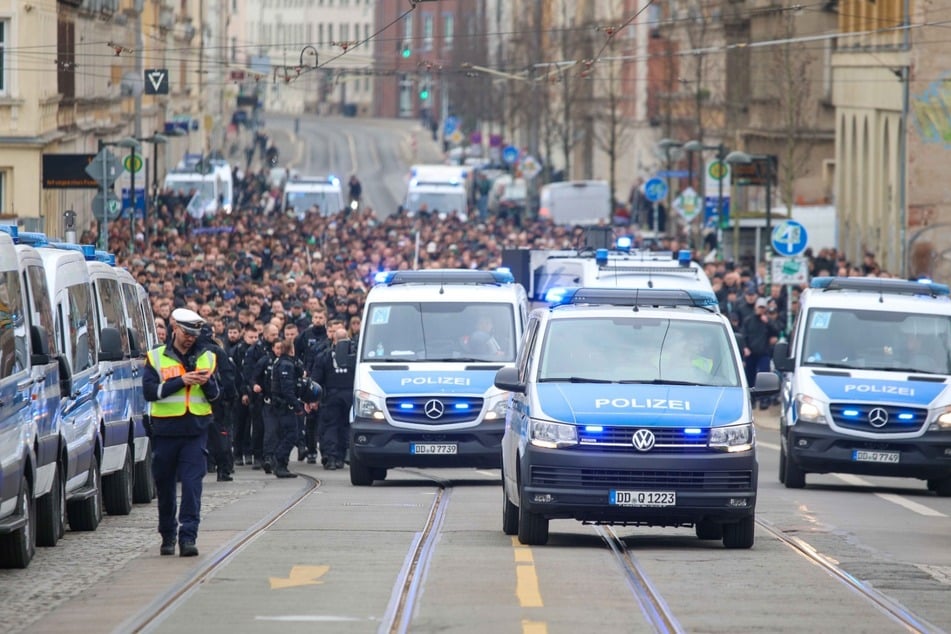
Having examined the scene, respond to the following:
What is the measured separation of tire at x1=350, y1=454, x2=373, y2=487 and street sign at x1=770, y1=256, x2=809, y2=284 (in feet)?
46.6

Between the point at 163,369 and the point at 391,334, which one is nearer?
the point at 163,369

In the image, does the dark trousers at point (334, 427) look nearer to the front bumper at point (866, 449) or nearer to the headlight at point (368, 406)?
the headlight at point (368, 406)

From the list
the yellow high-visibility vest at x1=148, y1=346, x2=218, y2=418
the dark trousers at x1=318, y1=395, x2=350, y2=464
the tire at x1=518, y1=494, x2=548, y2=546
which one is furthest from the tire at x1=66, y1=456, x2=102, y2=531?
the dark trousers at x1=318, y1=395, x2=350, y2=464

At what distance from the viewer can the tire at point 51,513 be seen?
16016mm

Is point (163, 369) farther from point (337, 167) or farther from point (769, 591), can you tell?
point (337, 167)

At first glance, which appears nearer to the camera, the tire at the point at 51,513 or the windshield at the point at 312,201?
the tire at the point at 51,513

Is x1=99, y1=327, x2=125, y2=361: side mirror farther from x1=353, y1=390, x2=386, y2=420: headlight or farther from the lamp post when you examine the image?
the lamp post

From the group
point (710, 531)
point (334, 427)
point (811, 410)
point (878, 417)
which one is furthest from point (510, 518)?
point (334, 427)

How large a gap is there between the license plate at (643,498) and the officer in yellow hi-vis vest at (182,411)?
9.10 feet

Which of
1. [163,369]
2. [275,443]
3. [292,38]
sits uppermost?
[292,38]

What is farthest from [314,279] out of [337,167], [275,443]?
[337,167]

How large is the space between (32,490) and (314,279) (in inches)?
1021

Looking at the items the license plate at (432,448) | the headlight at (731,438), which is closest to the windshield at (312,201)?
the license plate at (432,448)

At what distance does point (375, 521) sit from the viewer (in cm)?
1822
